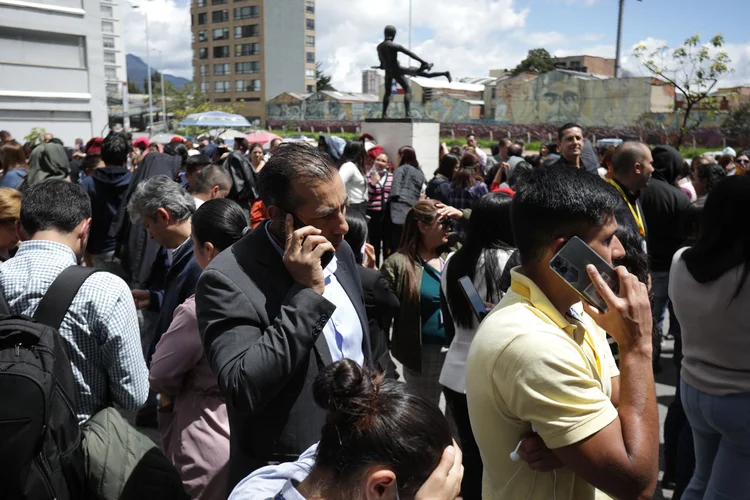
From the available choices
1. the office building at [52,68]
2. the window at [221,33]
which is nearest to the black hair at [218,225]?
the office building at [52,68]

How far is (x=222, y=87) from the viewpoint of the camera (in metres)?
98.2

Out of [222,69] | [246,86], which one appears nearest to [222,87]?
[222,69]

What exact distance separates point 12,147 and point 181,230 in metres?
5.04

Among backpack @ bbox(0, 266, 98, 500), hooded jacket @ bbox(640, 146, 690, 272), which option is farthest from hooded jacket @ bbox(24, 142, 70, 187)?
hooded jacket @ bbox(640, 146, 690, 272)

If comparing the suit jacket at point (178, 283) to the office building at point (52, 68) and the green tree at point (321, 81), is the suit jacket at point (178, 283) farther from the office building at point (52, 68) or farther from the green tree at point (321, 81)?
the green tree at point (321, 81)

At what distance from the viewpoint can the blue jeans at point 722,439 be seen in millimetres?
2770

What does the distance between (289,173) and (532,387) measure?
1081 millimetres

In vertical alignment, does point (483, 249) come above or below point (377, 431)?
above

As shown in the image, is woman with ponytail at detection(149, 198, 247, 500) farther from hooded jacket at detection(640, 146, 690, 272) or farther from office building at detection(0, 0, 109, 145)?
office building at detection(0, 0, 109, 145)

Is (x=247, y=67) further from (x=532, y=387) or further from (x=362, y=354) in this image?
(x=532, y=387)

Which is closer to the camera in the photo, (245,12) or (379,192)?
(379,192)

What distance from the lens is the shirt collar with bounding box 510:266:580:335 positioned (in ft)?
5.88

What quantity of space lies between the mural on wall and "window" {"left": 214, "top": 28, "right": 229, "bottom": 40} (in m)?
58.1

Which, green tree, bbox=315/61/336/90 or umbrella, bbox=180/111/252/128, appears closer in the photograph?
umbrella, bbox=180/111/252/128
